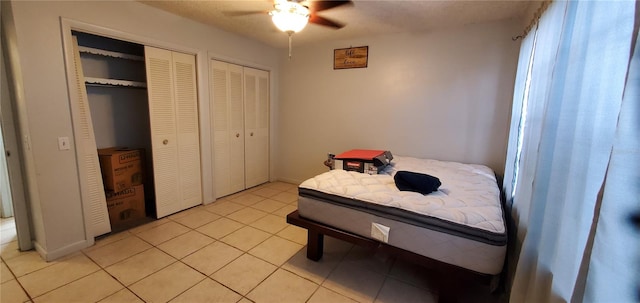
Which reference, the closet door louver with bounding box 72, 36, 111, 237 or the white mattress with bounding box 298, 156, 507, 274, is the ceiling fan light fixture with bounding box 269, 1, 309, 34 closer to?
the white mattress with bounding box 298, 156, 507, 274

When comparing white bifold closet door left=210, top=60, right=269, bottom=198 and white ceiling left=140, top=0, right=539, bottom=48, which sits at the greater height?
white ceiling left=140, top=0, right=539, bottom=48

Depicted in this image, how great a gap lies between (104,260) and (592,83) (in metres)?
3.23

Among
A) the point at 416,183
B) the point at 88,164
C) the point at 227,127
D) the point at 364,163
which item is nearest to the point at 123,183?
the point at 88,164

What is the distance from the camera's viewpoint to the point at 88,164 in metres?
2.35

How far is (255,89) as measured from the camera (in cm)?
396

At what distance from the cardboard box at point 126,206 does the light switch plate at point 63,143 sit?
696 millimetres

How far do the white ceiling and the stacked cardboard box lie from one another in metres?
A: 1.62

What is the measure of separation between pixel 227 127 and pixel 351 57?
204 centimetres

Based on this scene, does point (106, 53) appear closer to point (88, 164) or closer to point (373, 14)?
point (88, 164)

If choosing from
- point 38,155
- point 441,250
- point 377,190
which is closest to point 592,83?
point 441,250

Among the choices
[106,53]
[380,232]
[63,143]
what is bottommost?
[380,232]

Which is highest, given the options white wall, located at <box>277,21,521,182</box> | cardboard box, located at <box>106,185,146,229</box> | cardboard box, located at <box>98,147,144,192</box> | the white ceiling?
the white ceiling

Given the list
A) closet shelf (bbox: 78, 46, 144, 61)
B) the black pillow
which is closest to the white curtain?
the black pillow

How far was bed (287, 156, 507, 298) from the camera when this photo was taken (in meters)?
1.45
